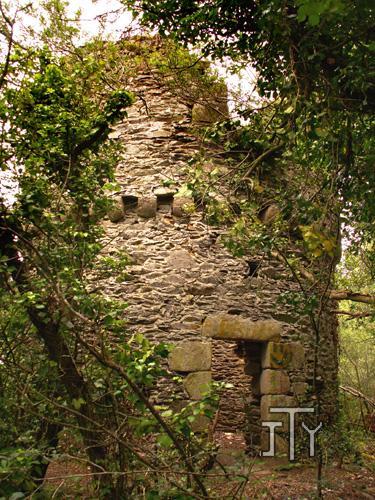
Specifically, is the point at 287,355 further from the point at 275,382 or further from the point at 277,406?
the point at 277,406

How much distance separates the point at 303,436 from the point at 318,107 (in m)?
4.20

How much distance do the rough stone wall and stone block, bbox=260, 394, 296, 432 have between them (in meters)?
0.12

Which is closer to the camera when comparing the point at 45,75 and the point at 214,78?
the point at 45,75

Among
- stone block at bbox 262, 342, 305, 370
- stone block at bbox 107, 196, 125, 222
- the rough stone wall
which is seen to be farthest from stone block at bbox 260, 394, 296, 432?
stone block at bbox 107, 196, 125, 222

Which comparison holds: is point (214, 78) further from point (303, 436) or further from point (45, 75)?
point (303, 436)

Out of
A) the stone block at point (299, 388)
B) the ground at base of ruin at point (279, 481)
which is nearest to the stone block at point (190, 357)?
the ground at base of ruin at point (279, 481)

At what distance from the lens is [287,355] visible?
6570 mm

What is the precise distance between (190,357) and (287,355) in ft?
4.31

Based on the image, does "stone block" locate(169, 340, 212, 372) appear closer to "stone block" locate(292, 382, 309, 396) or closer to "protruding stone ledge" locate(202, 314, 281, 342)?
"protruding stone ledge" locate(202, 314, 281, 342)

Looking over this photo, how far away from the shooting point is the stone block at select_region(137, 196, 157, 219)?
6.79 meters

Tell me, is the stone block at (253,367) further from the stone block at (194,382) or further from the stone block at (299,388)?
the stone block at (194,382)

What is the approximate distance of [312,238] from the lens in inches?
114

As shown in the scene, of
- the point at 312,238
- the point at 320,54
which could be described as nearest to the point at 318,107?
the point at 320,54

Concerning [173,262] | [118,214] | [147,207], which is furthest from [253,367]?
[118,214]
